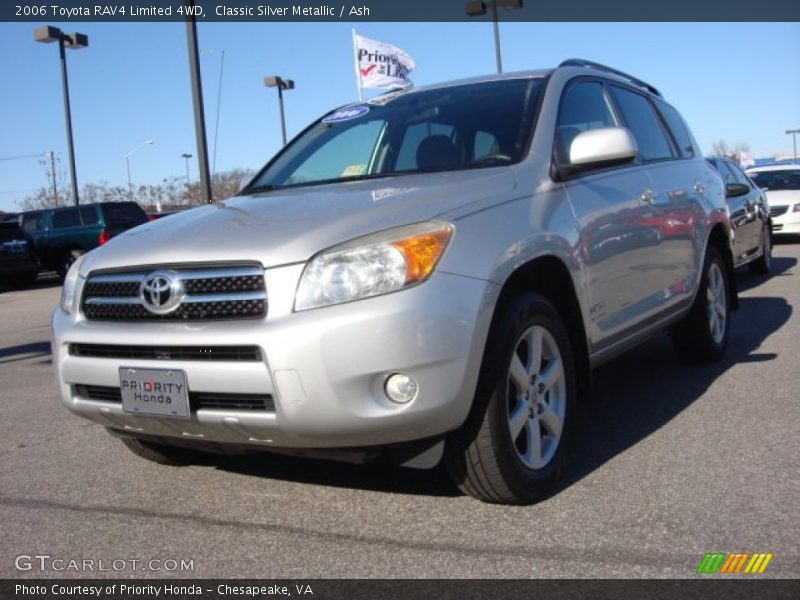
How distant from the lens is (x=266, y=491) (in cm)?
371

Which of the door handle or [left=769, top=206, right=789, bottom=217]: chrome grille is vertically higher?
the door handle

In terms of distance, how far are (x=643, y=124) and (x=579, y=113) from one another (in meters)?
1.02

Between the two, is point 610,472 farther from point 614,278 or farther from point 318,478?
point 318,478

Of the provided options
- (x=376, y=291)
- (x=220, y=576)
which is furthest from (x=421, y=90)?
(x=220, y=576)

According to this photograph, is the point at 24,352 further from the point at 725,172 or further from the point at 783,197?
the point at 783,197

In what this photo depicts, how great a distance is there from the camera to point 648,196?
15.1 feet

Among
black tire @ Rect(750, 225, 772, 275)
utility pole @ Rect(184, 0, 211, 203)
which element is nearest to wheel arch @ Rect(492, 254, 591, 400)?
black tire @ Rect(750, 225, 772, 275)

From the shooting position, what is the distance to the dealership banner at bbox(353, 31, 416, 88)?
18125 millimetres

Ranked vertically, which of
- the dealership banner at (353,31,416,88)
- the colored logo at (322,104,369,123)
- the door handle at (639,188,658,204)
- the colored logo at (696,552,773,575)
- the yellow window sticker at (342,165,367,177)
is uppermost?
the dealership banner at (353,31,416,88)

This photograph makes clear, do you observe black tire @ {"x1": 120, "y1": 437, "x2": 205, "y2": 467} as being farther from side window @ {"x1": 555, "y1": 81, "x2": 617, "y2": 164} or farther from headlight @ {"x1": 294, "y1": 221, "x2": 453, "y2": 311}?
side window @ {"x1": 555, "y1": 81, "x2": 617, "y2": 164}

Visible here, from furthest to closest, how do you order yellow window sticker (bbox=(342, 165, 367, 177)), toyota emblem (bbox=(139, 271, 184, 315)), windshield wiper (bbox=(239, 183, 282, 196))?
1. windshield wiper (bbox=(239, 183, 282, 196))
2. yellow window sticker (bbox=(342, 165, 367, 177))
3. toyota emblem (bbox=(139, 271, 184, 315))

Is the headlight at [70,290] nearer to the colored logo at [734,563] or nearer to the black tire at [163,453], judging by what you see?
the black tire at [163,453]

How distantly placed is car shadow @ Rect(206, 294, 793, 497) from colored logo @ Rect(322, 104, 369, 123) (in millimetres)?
1908

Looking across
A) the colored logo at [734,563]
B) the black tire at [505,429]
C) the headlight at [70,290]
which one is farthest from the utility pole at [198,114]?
the colored logo at [734,563]
